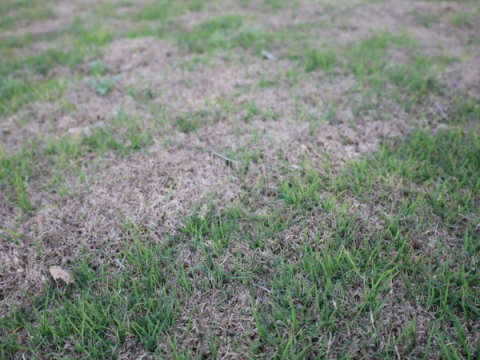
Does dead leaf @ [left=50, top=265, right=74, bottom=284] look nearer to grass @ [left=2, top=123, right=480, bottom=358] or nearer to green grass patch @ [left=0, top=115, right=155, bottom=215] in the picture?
grass @ [left=2, top=123, right=480, bottom=358]

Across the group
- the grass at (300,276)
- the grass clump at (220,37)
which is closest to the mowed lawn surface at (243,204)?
the grass at (300,276)

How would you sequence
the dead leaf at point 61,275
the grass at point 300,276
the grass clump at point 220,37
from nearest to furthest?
the grass at point 300,276 < the dead leaf at point 61,275 < the grass clump at point 220,37

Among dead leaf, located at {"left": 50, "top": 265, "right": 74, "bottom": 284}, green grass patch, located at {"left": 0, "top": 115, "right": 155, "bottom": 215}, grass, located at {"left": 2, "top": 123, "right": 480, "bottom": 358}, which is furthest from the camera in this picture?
green grass patch, located at {"left": 0, "top": 115, "right": 155, "bottom": 215}

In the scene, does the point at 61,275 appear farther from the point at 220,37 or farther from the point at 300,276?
the point at 220,37

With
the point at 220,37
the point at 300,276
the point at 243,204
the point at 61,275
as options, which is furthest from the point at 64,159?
the point at 220,37

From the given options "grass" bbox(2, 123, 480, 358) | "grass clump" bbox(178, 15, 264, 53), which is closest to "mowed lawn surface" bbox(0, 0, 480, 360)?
"grass" bbox(2, 123, 480, 358)

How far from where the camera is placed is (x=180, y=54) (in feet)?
13.2

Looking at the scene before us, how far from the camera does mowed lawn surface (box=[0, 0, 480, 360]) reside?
1.43 m

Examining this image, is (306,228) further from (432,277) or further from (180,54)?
(180,54)

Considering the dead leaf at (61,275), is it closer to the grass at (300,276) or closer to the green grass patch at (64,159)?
the grass at (300,276)

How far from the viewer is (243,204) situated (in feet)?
6.70

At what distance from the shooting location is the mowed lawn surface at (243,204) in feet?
4.68

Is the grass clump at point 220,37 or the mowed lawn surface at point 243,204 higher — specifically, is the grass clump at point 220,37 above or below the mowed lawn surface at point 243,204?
above

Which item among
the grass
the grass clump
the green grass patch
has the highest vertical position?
the grass clump
